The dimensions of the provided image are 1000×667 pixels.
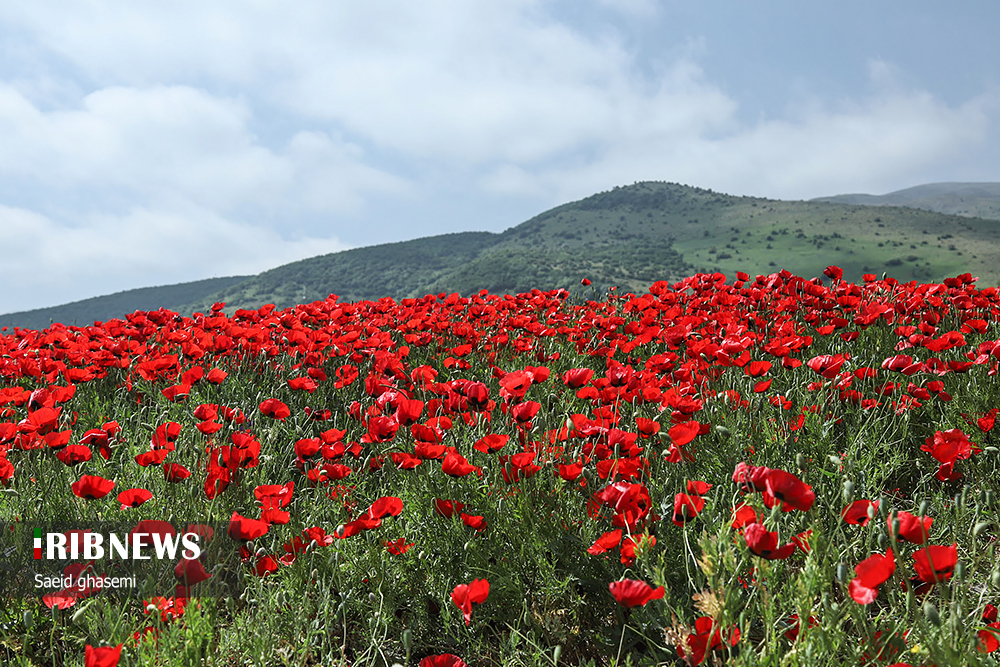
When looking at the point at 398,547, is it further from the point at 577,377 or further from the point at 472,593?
the point at 577,377

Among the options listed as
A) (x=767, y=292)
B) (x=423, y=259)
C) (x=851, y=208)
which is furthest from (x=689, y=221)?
(x=767, y=292)

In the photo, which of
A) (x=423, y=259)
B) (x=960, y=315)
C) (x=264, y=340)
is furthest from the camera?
(x=423, y=259)

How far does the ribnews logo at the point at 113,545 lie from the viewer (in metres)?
2.23

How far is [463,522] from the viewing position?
2203 millimetres

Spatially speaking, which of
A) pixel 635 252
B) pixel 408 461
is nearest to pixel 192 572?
pixel 408 461

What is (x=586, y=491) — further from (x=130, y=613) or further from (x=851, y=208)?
(x=851, y=208)

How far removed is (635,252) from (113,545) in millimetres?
97783

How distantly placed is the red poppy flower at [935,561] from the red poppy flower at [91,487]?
2.42 metres

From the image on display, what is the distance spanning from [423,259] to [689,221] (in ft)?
168

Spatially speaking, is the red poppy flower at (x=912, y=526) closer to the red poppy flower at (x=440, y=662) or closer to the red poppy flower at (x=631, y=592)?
the red poppy flower at (x=631, y=592)

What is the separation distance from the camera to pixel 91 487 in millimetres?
2123

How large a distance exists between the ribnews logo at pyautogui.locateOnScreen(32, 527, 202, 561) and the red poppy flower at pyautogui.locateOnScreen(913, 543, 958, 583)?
2.18m

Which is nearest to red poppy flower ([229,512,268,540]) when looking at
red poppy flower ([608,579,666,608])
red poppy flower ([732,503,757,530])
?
red poppy flower ([608,579,666,608])

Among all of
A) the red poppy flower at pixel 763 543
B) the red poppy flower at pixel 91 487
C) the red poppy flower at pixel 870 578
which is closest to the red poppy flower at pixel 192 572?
the red poppy flower at pixel 91 487
